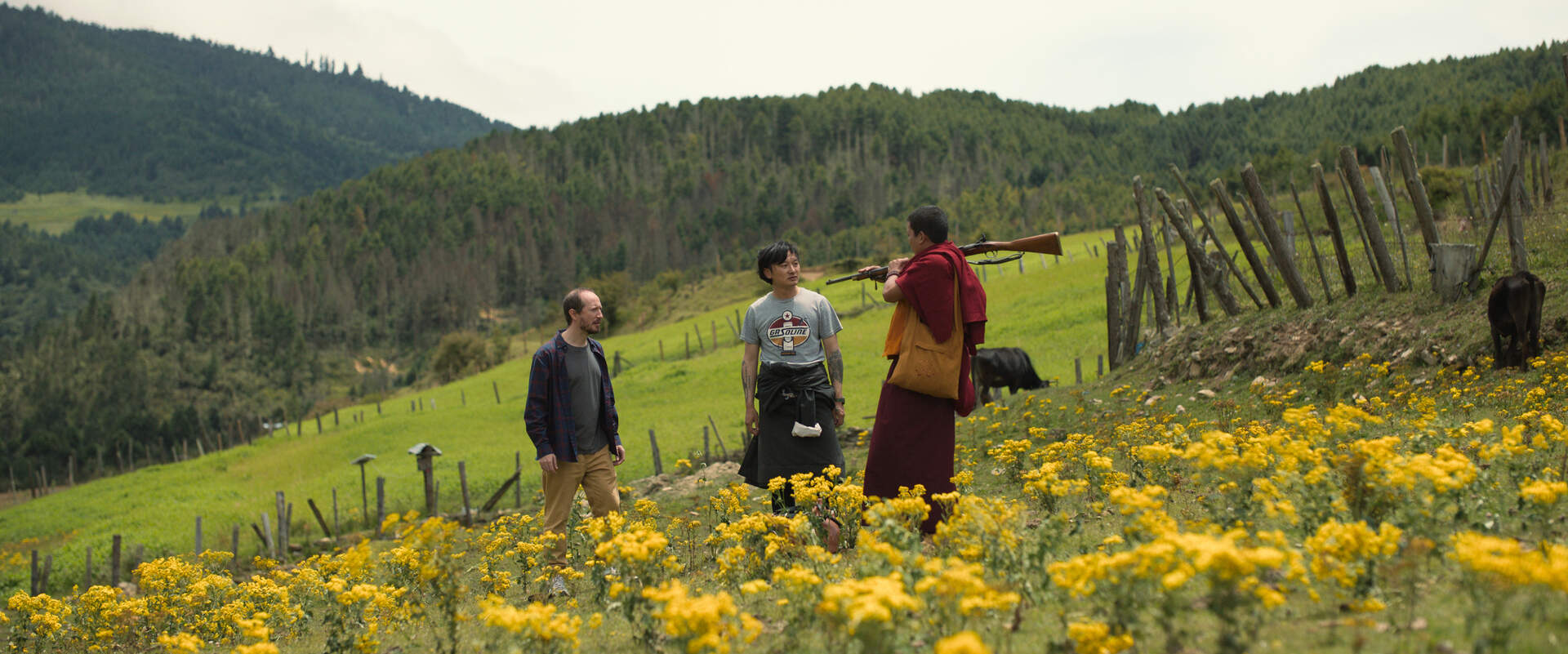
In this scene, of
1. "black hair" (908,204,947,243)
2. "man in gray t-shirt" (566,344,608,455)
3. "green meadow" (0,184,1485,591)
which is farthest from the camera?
"green meadow" (0,184,1485,591)

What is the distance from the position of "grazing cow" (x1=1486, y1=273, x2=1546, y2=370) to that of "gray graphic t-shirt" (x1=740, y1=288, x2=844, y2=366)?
6048mm

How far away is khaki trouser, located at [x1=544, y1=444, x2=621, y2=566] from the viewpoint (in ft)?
20.7

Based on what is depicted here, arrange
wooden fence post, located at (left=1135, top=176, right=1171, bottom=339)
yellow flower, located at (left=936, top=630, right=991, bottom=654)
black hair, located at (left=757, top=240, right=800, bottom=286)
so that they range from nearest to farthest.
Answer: yellow flower, located at (left=936, top=630, right=991, bottom=654) < black hair, located at (left=757, top=240, right=800, bottom=286) < wooden fence post, located at (left=1135, top=176, right=1171, bottom=339)

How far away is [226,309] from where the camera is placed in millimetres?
108750

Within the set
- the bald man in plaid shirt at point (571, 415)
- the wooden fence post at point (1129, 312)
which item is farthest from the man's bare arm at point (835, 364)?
the wooden fence post at point (1129, 312)

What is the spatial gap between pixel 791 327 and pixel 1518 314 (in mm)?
6429

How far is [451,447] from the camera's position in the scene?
28.1m

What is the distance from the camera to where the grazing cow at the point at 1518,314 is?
7621mm

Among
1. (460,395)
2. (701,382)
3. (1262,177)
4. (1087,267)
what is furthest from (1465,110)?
(460,395)

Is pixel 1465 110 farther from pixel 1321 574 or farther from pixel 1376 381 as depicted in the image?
pixel 1321 574

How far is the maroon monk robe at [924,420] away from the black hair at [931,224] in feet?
0.22

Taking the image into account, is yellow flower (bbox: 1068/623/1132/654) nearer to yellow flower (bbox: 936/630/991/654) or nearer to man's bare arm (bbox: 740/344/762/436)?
yellow flower (bbox: 936/630/991/654)

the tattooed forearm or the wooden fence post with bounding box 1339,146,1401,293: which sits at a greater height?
the wooden fence post with bounding box 1339,146,1401,293

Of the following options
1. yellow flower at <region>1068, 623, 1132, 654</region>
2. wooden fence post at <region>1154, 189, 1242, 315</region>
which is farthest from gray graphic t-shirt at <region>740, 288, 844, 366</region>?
wooden fence post at <region>1154, 189, 1242, 315</region>
